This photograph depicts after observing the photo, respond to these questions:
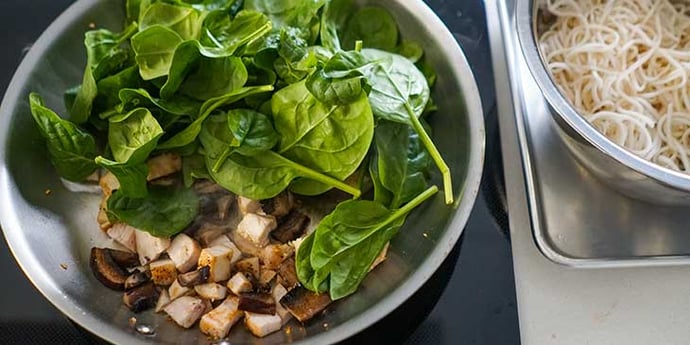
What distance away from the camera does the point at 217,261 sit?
0.94 metres

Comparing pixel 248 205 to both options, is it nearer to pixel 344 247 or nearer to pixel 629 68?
pixel 344 247

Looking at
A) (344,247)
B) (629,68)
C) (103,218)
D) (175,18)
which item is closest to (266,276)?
(344,247)

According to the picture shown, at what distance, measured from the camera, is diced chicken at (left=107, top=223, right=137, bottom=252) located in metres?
1.00

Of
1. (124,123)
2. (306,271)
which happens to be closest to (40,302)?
(124,123)

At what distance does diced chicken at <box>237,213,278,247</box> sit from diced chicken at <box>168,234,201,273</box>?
63 millimetres

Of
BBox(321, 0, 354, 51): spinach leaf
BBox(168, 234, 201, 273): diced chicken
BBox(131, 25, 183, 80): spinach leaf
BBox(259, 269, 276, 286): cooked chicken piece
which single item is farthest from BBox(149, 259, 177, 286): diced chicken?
BBox(321, 0, 354, 51): spinach leaf

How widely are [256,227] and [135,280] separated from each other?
172 millimetres

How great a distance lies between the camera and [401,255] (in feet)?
3.22

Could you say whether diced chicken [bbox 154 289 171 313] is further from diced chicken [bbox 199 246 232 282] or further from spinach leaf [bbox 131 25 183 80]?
spinach leaf [bbox 131 25 183 80]

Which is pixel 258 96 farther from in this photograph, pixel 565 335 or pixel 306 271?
pixel 565 335

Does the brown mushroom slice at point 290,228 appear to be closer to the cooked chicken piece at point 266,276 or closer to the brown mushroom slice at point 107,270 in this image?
the cooked chicken piece at point 266,276

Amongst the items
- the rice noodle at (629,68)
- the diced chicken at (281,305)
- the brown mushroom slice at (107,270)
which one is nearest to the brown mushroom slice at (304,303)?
the diced chicken at (281,305)

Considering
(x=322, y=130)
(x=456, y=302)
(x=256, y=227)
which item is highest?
(x=322, y=130)

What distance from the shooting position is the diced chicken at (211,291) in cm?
95
